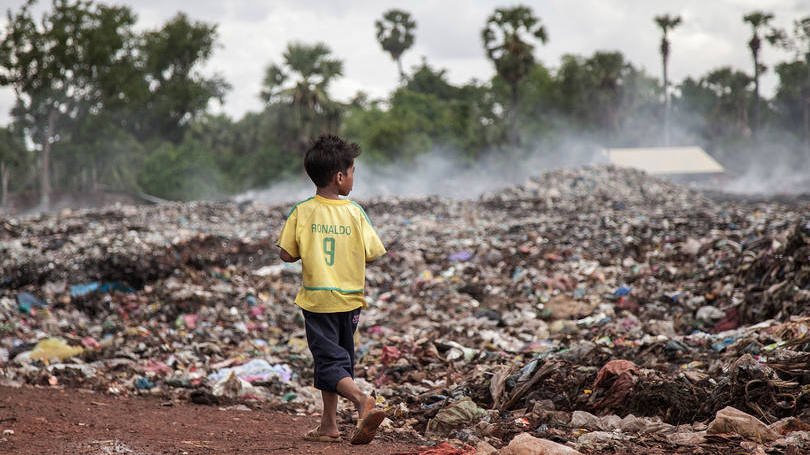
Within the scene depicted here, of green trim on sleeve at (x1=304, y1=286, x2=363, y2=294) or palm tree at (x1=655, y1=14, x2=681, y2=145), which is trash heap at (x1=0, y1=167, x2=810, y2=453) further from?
palm tree at (x1=655, y1=14, x2=681, y2=145)

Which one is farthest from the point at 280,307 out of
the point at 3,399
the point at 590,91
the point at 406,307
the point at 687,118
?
the point at 687,118

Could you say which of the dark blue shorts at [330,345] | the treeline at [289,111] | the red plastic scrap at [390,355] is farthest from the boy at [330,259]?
A: the treeline at [289,111]

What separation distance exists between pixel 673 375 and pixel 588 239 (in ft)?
20.7

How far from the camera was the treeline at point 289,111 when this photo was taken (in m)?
28.6

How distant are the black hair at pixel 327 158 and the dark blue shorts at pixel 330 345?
53 cm

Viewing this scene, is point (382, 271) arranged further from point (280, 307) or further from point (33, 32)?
point (33, 32)

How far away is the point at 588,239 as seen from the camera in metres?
10.3

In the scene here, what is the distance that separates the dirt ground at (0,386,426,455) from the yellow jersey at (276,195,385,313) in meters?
0.57

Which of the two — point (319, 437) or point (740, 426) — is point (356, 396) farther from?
point (740, 426)

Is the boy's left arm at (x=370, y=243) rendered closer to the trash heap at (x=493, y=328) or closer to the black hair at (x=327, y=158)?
the black hair at (x=327, y=158)

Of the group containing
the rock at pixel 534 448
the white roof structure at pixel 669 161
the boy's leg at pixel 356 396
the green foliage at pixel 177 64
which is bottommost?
the rock at pixel 534 448

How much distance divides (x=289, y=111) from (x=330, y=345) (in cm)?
3463

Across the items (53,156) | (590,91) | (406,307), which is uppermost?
(590,91)

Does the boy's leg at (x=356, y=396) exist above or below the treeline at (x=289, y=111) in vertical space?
below
